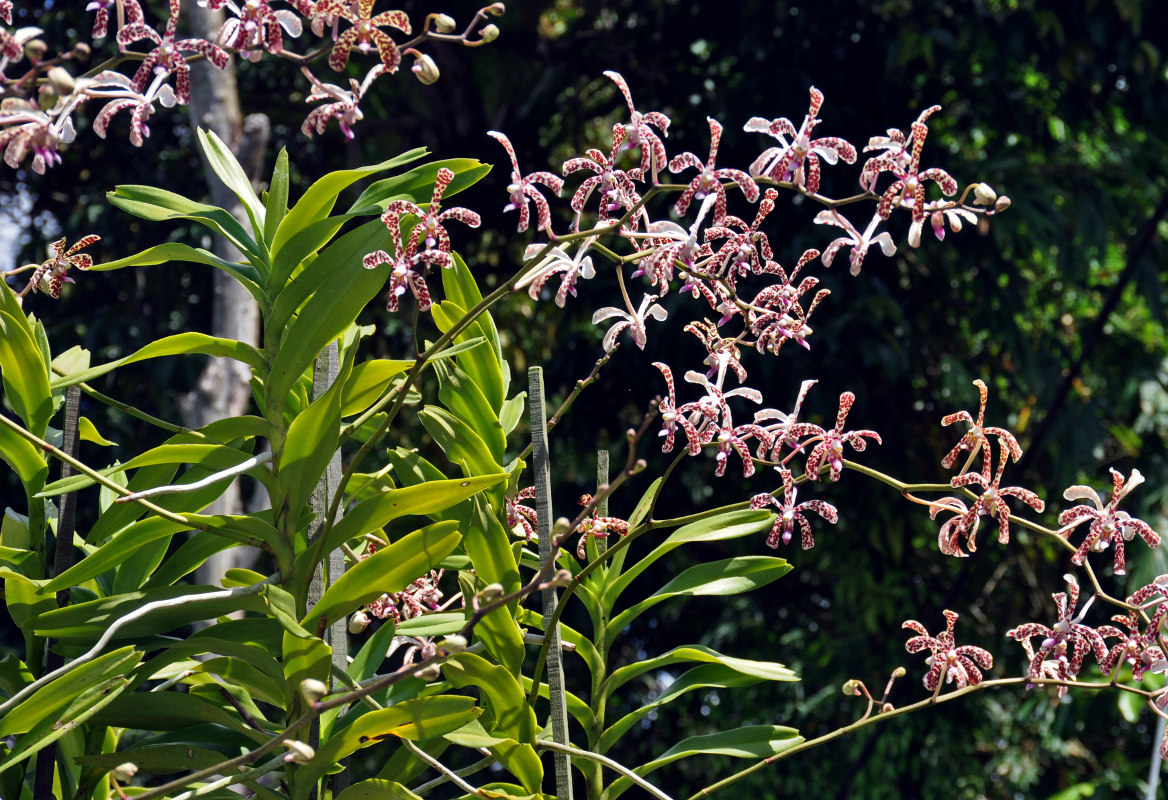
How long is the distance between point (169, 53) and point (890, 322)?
1868 mm

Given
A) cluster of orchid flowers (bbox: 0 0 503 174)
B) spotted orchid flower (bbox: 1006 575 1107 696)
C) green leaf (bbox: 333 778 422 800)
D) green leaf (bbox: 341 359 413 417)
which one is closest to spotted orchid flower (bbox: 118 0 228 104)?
cluster of orchid flowers (bbox: 0 0 503 174)

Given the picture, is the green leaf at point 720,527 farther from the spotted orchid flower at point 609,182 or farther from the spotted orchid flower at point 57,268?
the spotted orchid flower at point 57,268

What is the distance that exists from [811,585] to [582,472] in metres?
0.51

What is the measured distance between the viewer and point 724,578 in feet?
1.42

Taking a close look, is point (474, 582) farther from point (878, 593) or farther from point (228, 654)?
point (878, 593)

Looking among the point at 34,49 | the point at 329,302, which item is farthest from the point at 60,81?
the point at 329,302

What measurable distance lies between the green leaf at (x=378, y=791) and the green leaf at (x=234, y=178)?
195 mm

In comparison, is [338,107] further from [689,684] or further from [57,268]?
[689,684]

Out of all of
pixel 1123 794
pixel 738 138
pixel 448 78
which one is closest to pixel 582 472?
pixel 738 138

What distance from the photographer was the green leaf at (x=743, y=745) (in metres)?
0.40

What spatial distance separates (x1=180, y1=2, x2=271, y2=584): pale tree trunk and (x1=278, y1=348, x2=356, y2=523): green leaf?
1276 mm

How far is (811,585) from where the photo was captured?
7.09 ft

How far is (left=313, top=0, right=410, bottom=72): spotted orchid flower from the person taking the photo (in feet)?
1.00

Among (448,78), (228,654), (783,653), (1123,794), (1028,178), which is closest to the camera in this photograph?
(228,654)
